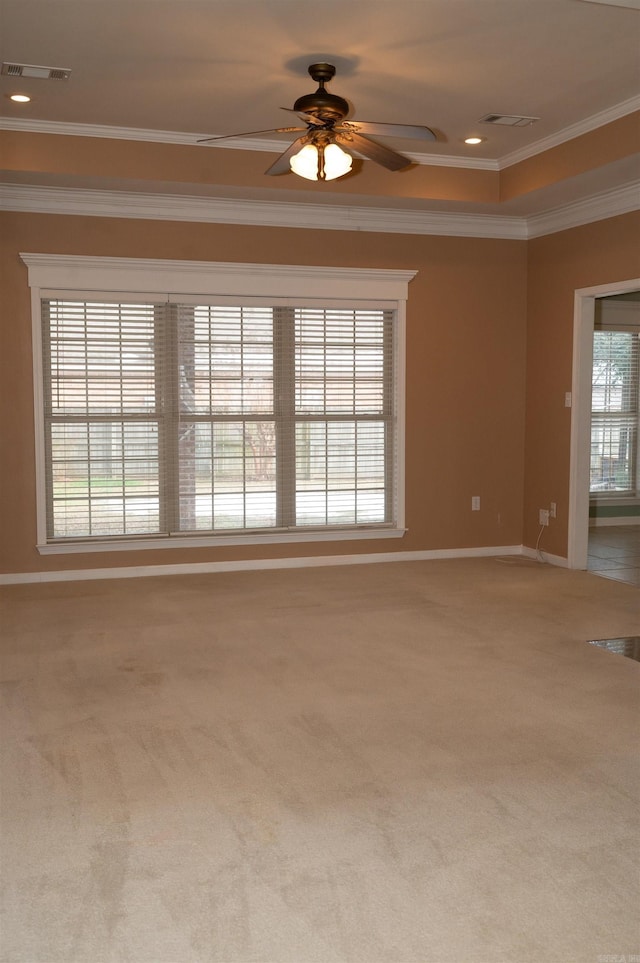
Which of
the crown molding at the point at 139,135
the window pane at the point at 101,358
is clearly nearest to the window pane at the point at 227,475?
the window pane at the point at 101,358

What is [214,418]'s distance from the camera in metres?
6.26

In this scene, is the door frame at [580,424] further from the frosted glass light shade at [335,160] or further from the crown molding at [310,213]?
the frosted glass light shade at [335,160]

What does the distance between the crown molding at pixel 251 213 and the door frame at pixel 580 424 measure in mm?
975

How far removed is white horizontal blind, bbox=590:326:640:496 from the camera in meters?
9.04

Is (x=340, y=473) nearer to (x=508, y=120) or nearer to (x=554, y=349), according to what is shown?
(x=554, y=349)

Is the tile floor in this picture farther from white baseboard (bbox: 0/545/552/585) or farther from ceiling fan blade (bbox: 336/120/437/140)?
ceiling fan blade (bbox: 336/120/437/140)

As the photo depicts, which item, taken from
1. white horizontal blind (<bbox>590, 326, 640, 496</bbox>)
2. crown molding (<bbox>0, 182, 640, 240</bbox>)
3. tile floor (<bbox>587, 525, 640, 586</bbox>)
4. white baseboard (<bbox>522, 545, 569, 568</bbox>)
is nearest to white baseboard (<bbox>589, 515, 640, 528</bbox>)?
tile floor (<bbox>587, 525, 640, 586</bbox>)

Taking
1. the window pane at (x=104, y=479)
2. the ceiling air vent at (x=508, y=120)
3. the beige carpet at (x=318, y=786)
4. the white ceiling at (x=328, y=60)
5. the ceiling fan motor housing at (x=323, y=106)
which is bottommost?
the beige carpet at (x=318, y=786)

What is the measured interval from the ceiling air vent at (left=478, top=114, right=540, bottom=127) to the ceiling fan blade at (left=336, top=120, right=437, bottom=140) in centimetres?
143

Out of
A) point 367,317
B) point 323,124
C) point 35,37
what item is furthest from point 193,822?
point 367,317

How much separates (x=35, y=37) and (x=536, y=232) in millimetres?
4131

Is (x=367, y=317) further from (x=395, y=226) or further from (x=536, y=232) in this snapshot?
(x=536, y=232)

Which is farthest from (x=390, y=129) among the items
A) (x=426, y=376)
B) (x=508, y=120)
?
(x=426, y=376)

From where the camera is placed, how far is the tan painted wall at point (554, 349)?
612cm
